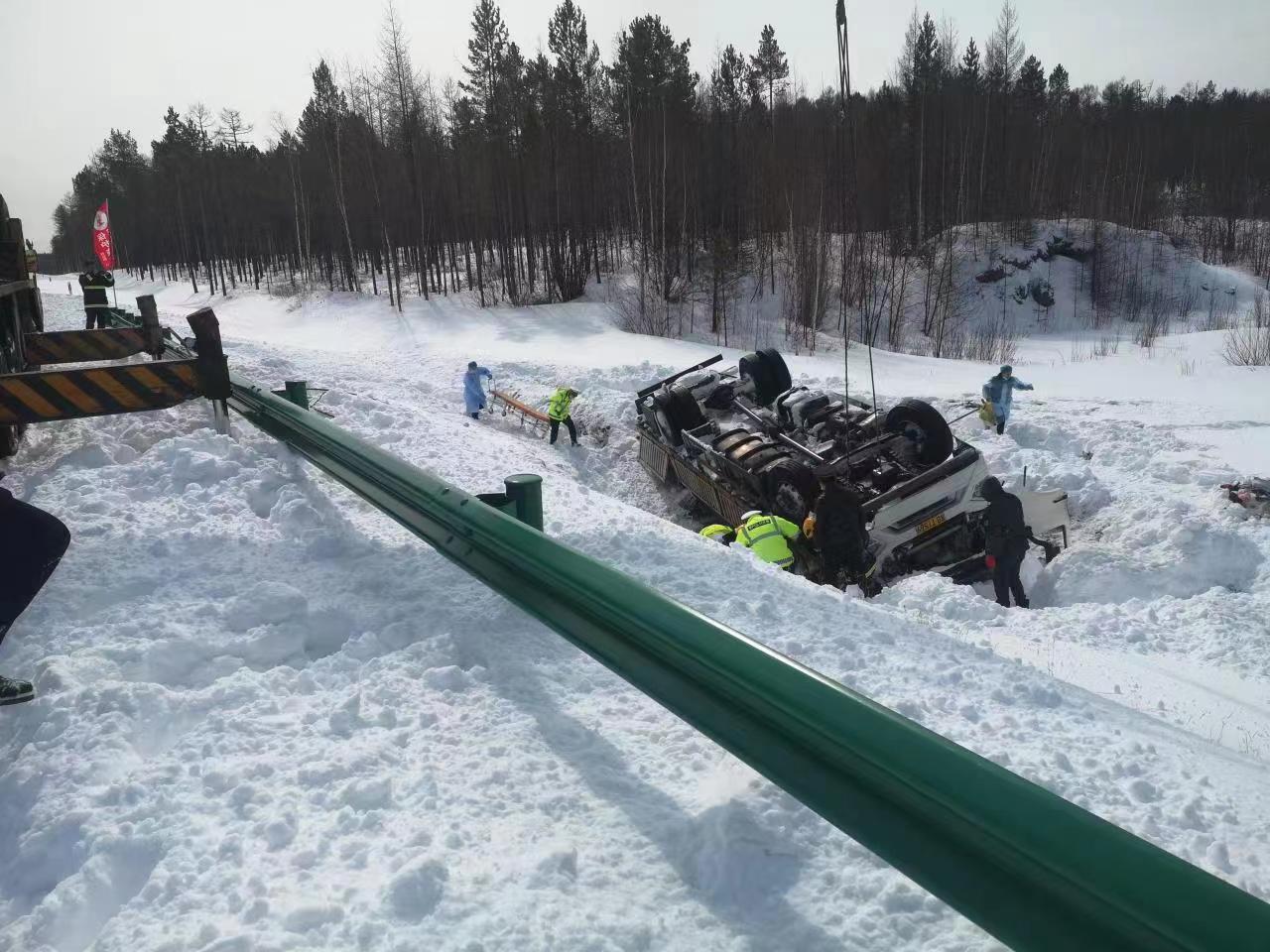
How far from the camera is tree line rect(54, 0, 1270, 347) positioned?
34250 millimetres

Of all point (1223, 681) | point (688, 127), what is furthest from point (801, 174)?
point (1223, 681)

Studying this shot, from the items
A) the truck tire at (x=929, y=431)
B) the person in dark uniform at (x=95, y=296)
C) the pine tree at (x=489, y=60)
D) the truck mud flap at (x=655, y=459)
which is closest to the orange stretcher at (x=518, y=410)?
the truck mud flap at (x=655, y=459)

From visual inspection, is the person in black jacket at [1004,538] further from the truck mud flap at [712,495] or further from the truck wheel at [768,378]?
the truck wheel at [768,378]

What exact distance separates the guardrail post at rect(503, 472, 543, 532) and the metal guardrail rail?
1.00 meters

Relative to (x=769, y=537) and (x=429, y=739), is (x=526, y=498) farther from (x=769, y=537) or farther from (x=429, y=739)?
(x=769, y=537)

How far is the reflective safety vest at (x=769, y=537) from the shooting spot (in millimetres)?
7043

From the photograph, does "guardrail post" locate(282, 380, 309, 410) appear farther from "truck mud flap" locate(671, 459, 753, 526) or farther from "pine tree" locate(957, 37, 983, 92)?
"pine tree" locate(957, 37, 983, 92)

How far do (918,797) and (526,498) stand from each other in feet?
7.51

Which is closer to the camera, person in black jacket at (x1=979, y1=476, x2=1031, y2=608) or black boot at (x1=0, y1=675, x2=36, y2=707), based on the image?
black boot at (x1=0, y1=675, x2=36, y2=707)

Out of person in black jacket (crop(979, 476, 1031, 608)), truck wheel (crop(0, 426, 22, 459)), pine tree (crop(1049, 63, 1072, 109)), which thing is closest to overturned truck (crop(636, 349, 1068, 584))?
person in black jacket (crop(979, 476, 1031, 608))

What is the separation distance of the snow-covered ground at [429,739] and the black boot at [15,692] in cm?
5

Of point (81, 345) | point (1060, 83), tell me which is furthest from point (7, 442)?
point (1060, 83)

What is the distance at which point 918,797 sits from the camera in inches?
51.6

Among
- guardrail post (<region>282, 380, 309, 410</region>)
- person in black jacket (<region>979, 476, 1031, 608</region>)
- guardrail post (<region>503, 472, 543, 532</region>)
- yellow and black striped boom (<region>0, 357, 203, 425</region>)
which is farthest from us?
person in black jacket (<region>979, 476, 1031, 608</region>)
